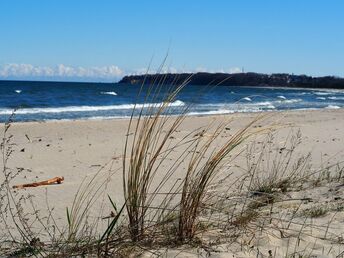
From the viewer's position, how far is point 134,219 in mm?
3178

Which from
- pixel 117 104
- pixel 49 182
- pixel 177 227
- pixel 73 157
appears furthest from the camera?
pixel 117 104

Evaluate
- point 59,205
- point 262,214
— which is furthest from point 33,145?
point 262,214

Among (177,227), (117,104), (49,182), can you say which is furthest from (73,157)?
(117,104)

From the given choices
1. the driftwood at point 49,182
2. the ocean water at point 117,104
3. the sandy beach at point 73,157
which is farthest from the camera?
the driftwood at point 49,182

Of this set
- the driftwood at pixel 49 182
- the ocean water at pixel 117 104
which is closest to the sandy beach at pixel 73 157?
the driftwood at pixel 49 182

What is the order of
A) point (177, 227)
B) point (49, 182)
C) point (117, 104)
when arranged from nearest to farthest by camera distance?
point (177, 227) → point (49, 182) → point (117, 104)

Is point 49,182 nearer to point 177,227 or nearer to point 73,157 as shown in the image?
point 73,157

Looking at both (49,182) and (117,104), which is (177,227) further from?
(117,104)

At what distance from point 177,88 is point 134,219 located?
88cm

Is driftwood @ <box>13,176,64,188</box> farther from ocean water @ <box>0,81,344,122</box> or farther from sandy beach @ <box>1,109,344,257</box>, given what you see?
ocean water @ <box>0,81,344,122</box>

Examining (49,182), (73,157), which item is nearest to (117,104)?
(73,157)

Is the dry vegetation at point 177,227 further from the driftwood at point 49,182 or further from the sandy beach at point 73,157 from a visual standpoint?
the driftwood at point 49,182

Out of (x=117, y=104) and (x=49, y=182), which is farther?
(x=117, y=104)

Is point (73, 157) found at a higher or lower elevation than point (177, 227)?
lower
